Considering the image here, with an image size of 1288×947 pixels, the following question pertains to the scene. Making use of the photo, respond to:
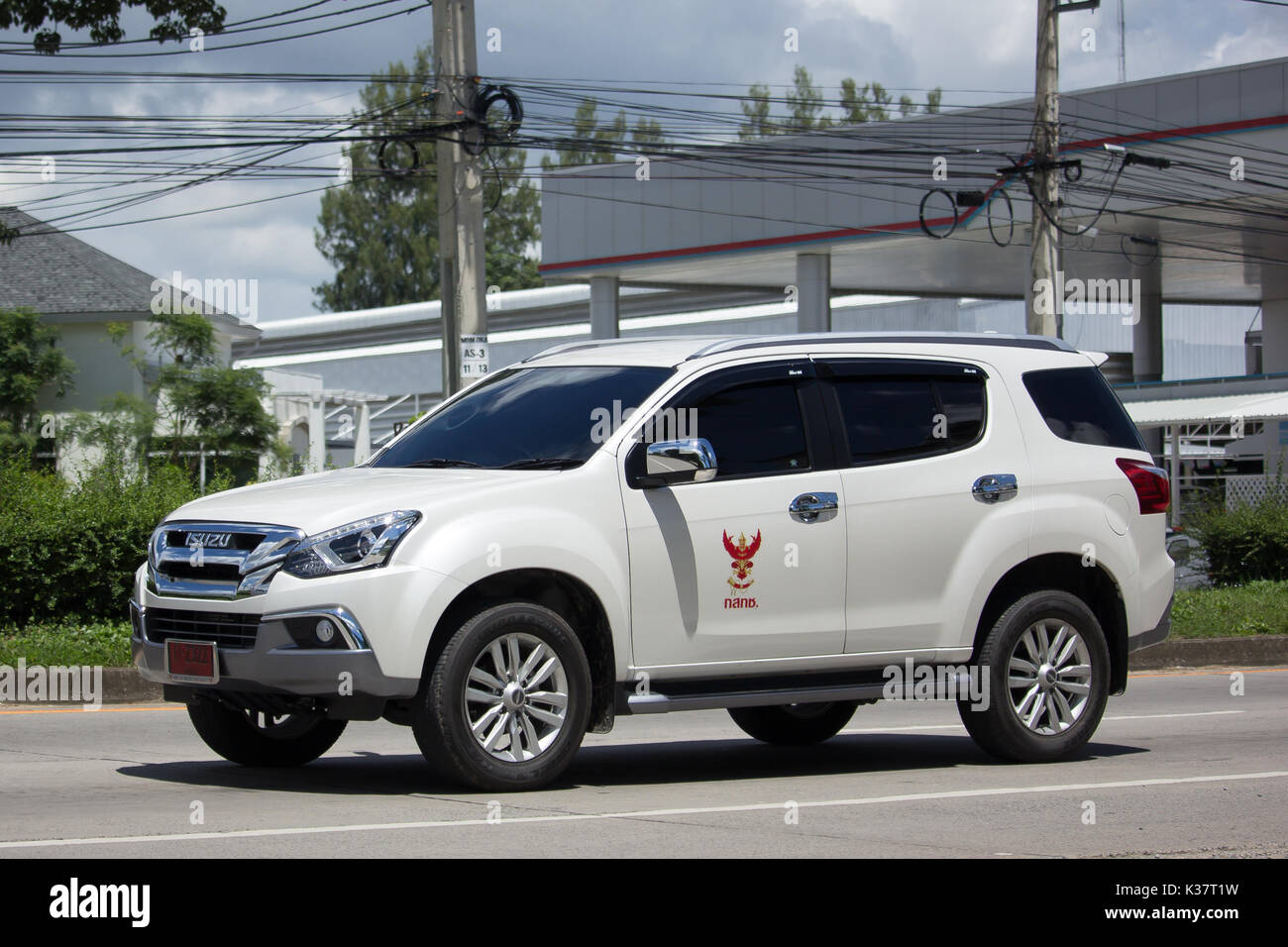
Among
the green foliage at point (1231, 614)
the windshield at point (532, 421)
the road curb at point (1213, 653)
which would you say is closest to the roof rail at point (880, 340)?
the windshield at point (532, 421)

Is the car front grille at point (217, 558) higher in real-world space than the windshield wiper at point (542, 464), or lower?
lower

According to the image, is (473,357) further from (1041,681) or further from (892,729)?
(1041,681)

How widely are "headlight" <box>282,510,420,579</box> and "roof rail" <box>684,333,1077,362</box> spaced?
1908mm

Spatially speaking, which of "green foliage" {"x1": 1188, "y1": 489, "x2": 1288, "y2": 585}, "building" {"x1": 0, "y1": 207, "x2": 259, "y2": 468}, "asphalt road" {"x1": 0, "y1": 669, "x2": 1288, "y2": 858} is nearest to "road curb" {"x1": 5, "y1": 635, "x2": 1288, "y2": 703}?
"green foliage" {"x1": 1188, "y1": 489, "x2": 1288, "y2": 585}

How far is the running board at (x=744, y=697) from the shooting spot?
7.67 m

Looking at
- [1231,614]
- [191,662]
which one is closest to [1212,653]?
[1231,614]

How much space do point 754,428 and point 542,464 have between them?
1.11m

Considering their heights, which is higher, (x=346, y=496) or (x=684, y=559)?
(x=346, y=496)

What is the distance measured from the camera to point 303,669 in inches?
276

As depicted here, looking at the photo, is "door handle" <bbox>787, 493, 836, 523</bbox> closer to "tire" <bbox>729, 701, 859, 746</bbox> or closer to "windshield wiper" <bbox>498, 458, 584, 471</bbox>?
"windshield wiper" <bbox>498, 458, 584, 471</bbox>

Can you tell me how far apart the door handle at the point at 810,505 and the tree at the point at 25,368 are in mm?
28819

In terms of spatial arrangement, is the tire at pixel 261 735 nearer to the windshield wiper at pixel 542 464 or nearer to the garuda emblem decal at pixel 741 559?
the windshield wiper at pixel 542 464
